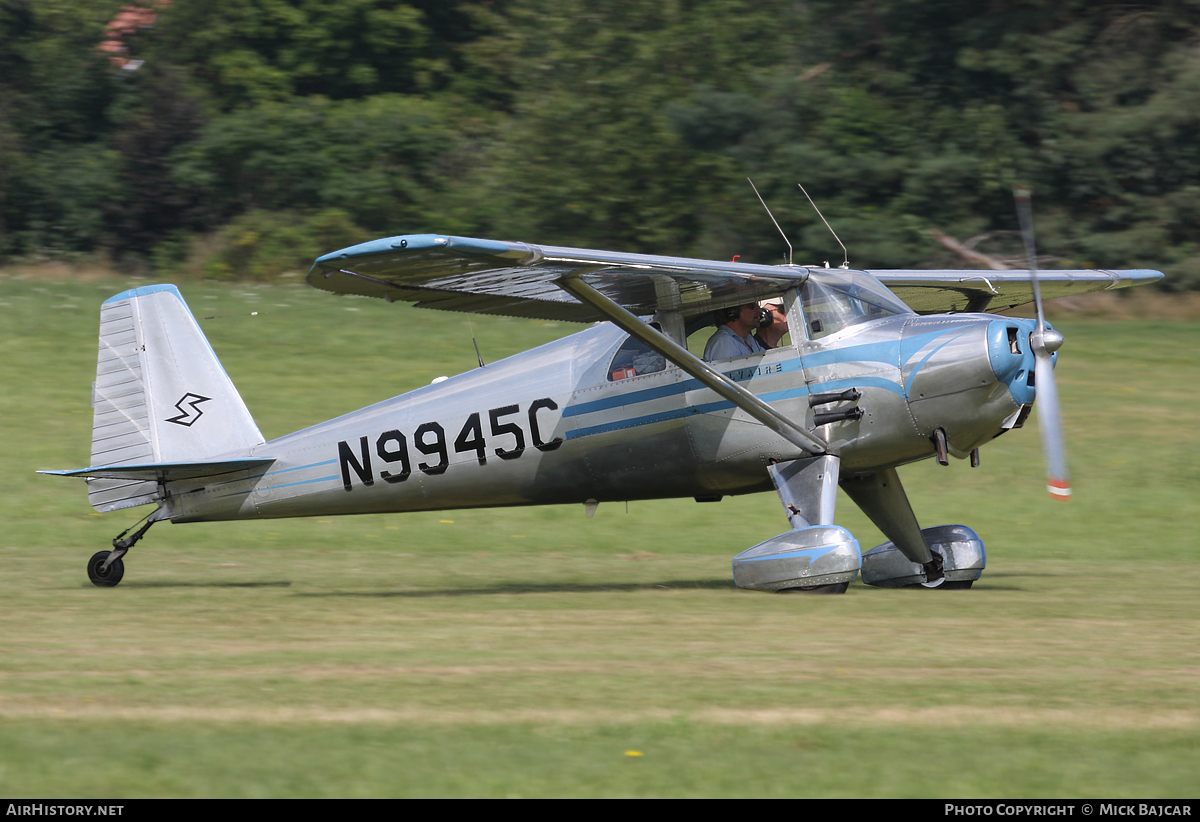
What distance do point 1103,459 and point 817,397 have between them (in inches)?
357

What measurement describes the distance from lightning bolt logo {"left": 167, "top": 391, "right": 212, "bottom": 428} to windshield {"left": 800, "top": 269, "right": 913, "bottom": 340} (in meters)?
5.46

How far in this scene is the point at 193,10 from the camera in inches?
1993

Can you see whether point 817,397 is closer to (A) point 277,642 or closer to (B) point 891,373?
(B) point 891,373

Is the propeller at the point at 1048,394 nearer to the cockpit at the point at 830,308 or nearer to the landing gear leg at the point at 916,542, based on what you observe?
the cockpit at the point at 830,308

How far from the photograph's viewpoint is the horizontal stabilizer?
40.2ft

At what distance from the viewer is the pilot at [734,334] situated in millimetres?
11789

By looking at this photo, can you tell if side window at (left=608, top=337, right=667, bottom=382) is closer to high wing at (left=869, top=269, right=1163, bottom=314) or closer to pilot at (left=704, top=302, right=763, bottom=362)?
pilot at (left=704, top=302, right=763, bottom=362)

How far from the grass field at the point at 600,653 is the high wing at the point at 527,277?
243cm

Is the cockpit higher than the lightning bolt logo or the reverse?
higher

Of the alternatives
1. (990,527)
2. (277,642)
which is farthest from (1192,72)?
(277,642)

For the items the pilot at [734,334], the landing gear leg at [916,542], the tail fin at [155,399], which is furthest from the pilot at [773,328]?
the tail fin at [155,399]

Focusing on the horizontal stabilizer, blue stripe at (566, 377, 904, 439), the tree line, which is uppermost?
blue stripe at (566, 377, 904, 439)

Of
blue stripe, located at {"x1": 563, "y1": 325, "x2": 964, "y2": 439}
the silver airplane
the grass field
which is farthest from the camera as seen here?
blue stripe, located at {"x1": 563, "y1": 325, "x2": 964, "y2": 439}

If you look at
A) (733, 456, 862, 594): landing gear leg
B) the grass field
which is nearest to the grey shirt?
(733, 456, 862, 594): landing gear leg
